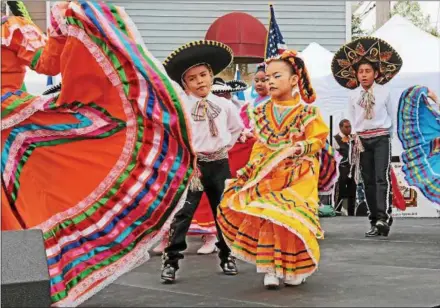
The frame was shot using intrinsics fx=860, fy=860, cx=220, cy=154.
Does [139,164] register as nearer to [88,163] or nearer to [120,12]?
[88,163]

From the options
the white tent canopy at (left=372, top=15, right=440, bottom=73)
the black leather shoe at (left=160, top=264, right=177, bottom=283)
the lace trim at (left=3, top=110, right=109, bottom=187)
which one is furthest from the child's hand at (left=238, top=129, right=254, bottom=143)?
the white tent canopy at (left=372, top=15, right=440, bottom=73)

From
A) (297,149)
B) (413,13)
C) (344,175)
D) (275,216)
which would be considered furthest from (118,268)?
(413,13)

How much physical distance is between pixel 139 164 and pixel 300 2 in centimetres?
1455

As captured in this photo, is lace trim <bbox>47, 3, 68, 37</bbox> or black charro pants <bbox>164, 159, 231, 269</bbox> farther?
black charro pants <bbox>164, 159, 231, 269</bbox>

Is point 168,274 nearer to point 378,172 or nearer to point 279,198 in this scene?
point 279,198

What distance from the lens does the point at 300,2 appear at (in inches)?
720

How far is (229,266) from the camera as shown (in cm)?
589

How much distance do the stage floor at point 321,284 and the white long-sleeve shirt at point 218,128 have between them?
89cm

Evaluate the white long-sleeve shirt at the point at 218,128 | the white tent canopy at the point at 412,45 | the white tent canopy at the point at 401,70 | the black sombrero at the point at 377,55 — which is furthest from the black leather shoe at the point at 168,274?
the white tent canopy at the point at 412,45

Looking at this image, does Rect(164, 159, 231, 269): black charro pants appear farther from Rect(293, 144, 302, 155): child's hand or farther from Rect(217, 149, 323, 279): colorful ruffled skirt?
Rect(293, 144, 302, 155): child's hand

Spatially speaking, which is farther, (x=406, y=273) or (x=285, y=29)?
(x=285, y=29)

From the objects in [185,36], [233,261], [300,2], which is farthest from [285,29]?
[233,261]

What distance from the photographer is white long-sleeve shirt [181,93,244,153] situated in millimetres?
6027

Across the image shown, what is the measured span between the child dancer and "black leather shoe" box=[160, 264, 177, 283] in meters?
0.45
